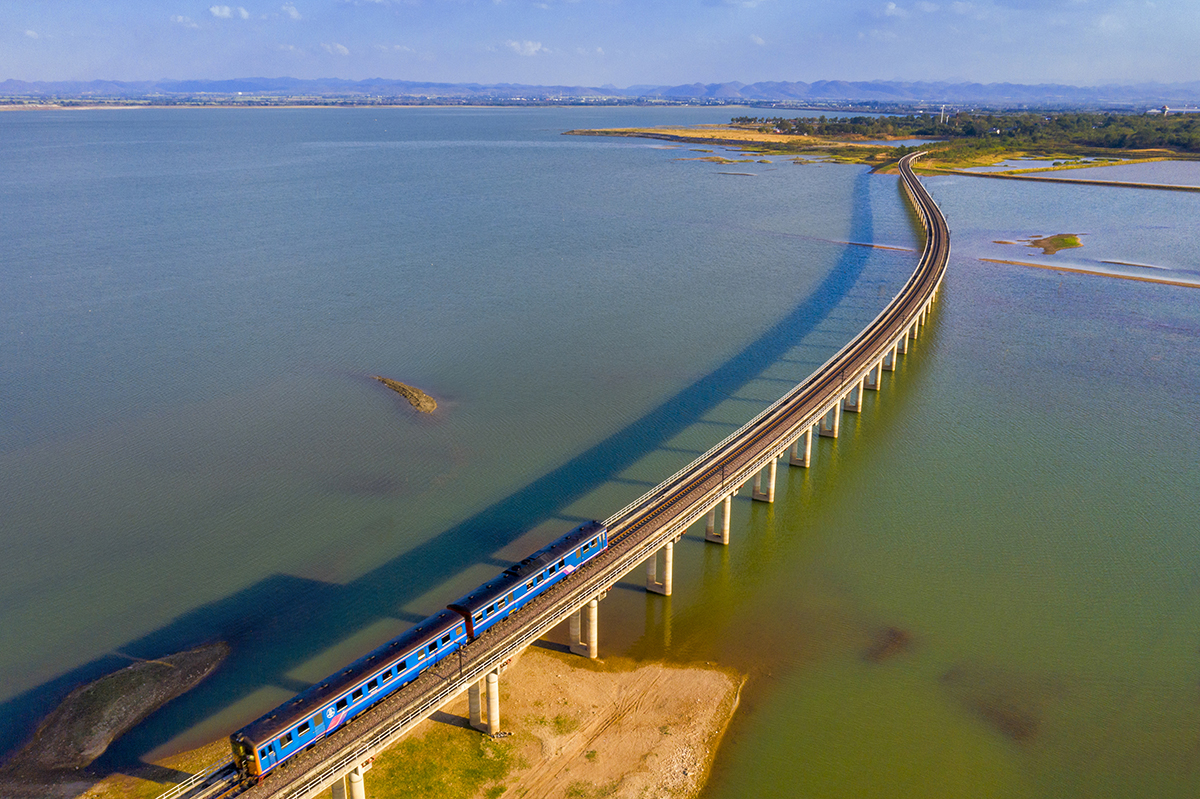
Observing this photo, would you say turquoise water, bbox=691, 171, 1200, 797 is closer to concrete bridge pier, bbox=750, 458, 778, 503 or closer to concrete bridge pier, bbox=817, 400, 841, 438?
concrete bridge pier, bbox=750, 458, 778, 503

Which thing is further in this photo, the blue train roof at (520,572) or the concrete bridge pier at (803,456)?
the concrete bridge pier at (803,456)

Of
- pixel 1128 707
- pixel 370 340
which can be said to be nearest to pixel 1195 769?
pixel 1128 707

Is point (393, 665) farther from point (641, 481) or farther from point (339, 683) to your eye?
point (641, 481)

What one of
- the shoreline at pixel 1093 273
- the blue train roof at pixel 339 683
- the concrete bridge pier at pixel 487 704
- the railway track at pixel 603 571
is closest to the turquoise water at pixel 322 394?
the railway track at pixel 603 571

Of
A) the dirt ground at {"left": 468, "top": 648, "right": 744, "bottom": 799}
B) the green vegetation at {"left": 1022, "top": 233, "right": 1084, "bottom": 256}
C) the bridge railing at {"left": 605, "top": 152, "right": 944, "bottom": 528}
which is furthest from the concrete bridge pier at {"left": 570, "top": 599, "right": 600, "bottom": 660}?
the green vegetation at {"left": 1022, "top": 233, "right": 1084, "bottom": 256}

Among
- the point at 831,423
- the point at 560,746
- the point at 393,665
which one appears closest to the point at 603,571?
the point at 560,746

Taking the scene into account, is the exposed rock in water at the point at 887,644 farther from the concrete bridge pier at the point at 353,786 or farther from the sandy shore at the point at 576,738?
the concrete bridge pier at the point at 353,786
